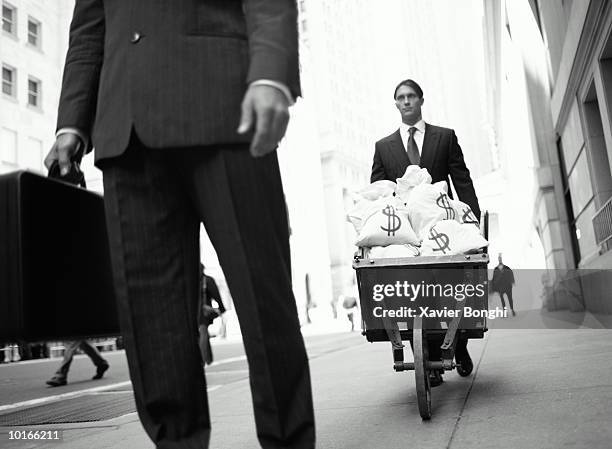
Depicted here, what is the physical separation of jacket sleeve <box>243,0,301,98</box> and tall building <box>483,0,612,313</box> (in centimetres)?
823

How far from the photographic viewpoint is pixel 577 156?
14188 mm

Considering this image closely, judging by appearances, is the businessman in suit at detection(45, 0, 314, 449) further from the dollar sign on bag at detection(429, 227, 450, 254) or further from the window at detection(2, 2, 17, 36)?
the window at detection(2, 2, 17, 36)

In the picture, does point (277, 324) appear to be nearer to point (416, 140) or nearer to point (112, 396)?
point (416, 140)

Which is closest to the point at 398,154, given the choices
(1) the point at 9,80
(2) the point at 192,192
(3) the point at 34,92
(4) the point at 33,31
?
(2) the point at 192,192

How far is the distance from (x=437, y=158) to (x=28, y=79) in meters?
30.7

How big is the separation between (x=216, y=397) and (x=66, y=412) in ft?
4.18

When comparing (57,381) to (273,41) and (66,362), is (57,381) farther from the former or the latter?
(273,41)

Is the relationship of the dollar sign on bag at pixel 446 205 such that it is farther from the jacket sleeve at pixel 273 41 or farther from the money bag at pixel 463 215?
the jacket sleeve at pixel 273 41

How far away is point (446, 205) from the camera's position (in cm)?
388

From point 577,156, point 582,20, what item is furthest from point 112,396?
point 577,156

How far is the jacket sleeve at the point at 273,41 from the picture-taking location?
6.11 feet

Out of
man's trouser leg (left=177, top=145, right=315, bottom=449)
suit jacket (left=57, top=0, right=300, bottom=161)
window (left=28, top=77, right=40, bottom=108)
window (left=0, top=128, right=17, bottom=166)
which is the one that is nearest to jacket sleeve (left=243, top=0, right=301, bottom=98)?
suit jacket (left=57, top=0, right=300, bottom=161)

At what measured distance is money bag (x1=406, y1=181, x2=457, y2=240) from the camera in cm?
385

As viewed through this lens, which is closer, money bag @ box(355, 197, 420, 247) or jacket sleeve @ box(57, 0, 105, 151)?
jacket sleeve @ box(57, 0, 105, 151)
